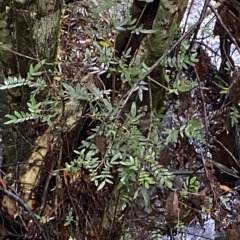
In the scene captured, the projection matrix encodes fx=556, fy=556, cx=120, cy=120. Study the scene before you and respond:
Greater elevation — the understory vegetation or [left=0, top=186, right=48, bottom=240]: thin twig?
the understory vegetation

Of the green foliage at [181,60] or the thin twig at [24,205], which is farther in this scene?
the thin twig at [24,205]

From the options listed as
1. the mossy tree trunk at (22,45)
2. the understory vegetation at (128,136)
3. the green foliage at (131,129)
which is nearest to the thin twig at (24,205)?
the understory vegetation at (128,136)

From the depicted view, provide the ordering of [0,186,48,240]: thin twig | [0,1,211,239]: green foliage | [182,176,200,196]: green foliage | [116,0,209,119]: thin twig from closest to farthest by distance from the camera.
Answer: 1. [116,0,209,119]: thin twig
2. [0,1,211,239]: green foliage
3. [182,176,200,196]: green foliage
4. [0,186,48,240]: thin twig

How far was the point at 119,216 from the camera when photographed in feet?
4.95

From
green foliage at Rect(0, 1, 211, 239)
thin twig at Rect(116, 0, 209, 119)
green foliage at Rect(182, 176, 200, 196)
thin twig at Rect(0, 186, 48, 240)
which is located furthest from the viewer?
thin twig at Rect(0, 186, 48, 240)

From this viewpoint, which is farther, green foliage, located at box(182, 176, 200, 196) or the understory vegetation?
green foliage, located at box(182, 176, 200, 196)

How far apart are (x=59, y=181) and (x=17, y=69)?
348mm

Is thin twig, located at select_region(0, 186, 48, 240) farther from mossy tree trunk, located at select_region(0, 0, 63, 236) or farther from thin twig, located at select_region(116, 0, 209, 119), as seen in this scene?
thin twig, located at select_region(116, 0, 209, 119)

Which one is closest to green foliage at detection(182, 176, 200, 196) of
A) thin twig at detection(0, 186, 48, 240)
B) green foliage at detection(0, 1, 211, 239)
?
green foliage at detection(0, 1, 211, 239)

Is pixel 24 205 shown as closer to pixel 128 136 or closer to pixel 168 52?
pixel 128 136

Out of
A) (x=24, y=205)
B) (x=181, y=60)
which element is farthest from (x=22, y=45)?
(x=181, y=60)

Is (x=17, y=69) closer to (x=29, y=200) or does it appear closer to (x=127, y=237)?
(x=29, y=200)

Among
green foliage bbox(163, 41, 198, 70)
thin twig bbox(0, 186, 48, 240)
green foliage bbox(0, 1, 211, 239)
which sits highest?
green foliage bbox(163, 41, 198, 70)

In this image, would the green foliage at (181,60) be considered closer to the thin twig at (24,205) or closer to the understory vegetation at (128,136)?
the understory vegetation at (128,136)
